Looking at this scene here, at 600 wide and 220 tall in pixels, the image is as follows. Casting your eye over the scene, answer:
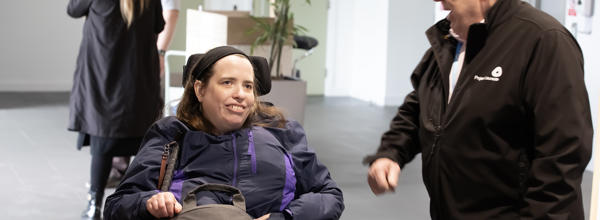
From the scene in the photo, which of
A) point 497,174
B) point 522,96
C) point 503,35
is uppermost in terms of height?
point 503,35

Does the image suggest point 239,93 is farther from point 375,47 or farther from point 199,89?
point 375,47

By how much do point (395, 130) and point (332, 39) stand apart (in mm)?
8985

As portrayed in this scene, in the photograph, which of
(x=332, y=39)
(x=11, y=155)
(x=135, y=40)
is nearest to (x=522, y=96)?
(x=135, y=40)

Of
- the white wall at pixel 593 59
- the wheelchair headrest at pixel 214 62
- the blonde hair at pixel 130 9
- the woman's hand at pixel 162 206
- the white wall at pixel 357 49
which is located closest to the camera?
the woman's hand at pixel 162 206

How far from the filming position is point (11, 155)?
6242 mm

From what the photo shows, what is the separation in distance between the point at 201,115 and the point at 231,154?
19 cm

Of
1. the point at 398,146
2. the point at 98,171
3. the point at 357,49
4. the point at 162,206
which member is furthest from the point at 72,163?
the point at 357,49

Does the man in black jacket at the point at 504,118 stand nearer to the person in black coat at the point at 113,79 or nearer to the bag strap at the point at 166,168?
the bag strap at the point at 166,168

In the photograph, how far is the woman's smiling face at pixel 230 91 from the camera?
2.46m

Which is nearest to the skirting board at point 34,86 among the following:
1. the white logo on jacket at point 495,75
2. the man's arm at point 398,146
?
the man's arm at point 398,146

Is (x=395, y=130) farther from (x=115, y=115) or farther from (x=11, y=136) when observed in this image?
(x=11, y=136)

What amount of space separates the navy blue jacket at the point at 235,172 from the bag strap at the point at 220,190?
2 cm

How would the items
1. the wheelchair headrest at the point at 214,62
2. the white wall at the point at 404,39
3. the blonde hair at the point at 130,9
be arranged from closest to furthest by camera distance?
the wheelchair headrest at the point at 214,62
the blonde hair at the point at 130,9
the white wall at the point at 404,39

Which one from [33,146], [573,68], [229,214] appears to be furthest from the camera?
[33,146]
